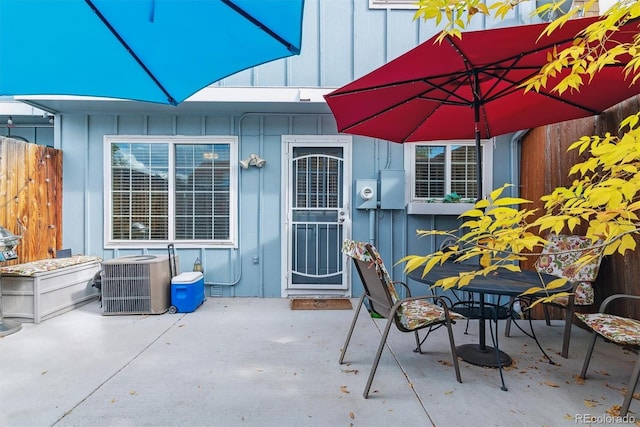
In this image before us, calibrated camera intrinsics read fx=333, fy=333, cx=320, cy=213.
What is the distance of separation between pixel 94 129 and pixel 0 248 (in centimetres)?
208

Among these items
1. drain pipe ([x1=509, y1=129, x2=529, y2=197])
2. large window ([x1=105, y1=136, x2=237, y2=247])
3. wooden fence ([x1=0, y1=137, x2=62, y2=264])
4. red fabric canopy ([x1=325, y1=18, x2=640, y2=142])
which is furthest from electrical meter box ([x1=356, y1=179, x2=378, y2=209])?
wooden fence ([x1=0, y1=137, x2=62, y2=264])

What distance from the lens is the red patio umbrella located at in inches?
76.5

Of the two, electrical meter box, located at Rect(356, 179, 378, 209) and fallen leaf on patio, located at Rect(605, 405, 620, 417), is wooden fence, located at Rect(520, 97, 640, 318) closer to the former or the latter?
fallen leaf on patio, located at Rect(605, 405, 620, 417)

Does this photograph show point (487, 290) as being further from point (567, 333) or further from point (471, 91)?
point (471, 91)

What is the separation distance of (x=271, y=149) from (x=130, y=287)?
2.43 meters

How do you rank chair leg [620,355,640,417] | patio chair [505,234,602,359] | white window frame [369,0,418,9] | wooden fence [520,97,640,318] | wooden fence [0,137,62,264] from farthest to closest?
white window frame [369,0,418,9] → wooden fence [0,137,62,264] → wooden fence [520,97,640,318] → patio chair [505,234,602,359] → chair leg [620,355,640,417]

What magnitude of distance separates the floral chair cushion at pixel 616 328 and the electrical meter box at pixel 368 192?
251 cm

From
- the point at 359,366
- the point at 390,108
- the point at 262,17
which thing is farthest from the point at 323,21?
the point at 359,366

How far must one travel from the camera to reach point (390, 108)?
294 cm

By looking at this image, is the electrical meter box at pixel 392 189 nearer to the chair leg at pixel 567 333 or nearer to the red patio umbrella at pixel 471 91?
the red patio umbrella at pixel 471 91

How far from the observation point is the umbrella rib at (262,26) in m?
1.72

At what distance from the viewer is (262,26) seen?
1.83 metres

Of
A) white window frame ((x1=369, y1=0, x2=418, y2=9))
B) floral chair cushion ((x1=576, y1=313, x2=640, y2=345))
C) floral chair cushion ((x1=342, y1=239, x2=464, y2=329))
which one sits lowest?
floral chair cushion ((x1=576, y1=313, x2=640, y2=345))

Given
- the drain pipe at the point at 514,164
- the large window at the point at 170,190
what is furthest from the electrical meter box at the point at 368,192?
the drain pipe at the point at 514,164
